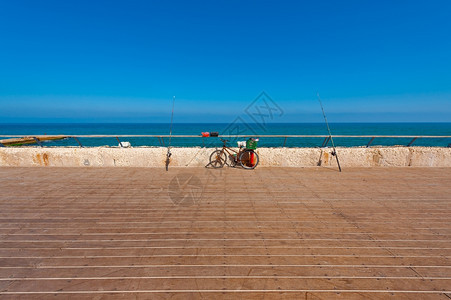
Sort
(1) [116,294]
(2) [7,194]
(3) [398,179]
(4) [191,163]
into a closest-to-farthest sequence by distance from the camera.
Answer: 1. (1) [116,294]
2. (2) [7,194]
3. (3) [398,179]
4. (4) [191,163]

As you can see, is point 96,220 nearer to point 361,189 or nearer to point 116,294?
point 116,294

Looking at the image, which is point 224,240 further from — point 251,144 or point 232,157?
point 232,157

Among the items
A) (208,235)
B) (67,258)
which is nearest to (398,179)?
(208,235)

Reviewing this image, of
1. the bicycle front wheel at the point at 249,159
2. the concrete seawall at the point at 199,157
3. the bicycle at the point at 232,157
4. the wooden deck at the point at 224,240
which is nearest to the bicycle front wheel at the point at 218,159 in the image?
the bicycle at the point at 232,157

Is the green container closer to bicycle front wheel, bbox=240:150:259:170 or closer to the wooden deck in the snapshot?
bicycle front wheel, bbox=240:150:259:170

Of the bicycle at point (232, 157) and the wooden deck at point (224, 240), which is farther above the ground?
the bicycle at point (232, 157)

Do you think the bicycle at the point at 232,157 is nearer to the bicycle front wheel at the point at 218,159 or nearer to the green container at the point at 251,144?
the bicycle front wheel at the point at 218,159

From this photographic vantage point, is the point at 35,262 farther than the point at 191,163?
No

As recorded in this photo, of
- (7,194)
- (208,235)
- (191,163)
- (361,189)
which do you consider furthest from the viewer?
(191,163)

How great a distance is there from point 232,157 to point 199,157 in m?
1.22

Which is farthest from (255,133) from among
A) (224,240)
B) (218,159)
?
(224,240)

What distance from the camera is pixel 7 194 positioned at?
5082 mm

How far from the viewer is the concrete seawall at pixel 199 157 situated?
780 centimetres

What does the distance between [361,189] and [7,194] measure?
862cm
